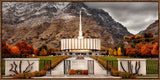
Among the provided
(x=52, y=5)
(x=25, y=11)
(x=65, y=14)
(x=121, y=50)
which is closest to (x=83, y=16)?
(x=65, y=14)

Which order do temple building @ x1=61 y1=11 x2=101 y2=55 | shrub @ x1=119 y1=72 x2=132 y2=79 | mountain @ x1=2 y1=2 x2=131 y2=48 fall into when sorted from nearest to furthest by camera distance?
1. shrub @ x1=119 y1=72 x2=132 y2=79
2. temple building @ x1=61 y1=11 x2=101 y2=55
3. mountain @ x1=2 y1=2 x2=131 y2=48

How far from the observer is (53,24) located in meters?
147

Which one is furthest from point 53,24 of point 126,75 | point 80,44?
point 126,75

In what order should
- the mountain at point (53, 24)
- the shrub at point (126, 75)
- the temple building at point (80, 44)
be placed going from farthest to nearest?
the mountain at point (53, 24)
the temple building at point (80, 44)
the shrub at point (126, 75)

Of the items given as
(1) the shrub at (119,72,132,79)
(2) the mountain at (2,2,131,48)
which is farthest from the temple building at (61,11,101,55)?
(1) the shrub at (119,72,132,79)

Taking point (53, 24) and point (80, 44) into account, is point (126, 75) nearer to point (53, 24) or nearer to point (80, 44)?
point (80, 44)

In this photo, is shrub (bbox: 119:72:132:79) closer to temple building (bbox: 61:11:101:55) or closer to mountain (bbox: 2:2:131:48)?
temple building (bbox: 61:11:101:55)

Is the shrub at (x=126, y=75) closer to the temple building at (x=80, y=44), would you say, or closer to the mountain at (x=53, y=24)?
the temple building at (x=80, y=44)

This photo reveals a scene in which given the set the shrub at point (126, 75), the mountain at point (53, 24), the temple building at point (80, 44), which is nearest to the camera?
the shrub at point (126, 75)

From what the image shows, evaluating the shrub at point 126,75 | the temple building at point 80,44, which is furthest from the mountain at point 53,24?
the shrub at point 126,75

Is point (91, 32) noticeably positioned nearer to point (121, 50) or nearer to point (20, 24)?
point (20, 24)

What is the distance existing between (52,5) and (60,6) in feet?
23.4

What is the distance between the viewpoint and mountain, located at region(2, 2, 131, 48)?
440 feet

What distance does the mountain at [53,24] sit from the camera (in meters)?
134
